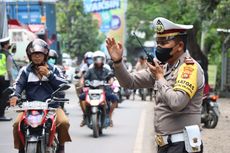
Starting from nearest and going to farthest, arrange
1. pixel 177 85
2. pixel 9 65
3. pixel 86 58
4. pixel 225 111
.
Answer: pixel 177 85
pixel 9 65
pixel 86 58
pixel 225 111

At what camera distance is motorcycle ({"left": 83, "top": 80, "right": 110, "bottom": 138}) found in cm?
1324

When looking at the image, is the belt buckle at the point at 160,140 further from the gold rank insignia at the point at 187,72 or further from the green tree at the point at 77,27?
the green tree at the point at 77,27

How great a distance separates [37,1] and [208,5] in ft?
30.6

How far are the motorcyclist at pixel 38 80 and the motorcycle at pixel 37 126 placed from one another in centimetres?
20

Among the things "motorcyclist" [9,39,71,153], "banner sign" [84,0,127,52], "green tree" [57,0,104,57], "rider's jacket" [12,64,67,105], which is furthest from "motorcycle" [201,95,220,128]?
"banner sign" [84,0,127,52]

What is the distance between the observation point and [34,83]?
848 cm

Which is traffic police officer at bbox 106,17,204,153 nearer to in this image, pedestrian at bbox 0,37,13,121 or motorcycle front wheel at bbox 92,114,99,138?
motorcycle front wheel at bbox 92,114,99,138

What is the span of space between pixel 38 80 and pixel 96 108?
4.89 meters

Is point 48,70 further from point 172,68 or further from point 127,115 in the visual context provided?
point 127,115

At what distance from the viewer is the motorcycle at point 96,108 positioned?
13242 mm

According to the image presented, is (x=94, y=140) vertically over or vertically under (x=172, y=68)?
under

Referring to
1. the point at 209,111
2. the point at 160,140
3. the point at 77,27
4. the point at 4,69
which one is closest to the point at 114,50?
the point at 160,140

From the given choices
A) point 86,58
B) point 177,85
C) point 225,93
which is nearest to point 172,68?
point 177,85

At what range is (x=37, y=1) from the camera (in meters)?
29.1
